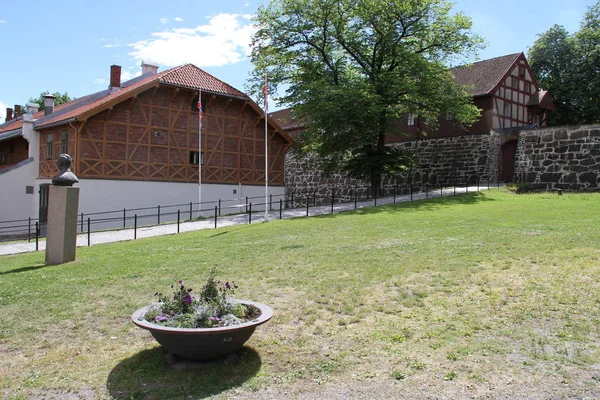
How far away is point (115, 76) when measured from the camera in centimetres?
3059

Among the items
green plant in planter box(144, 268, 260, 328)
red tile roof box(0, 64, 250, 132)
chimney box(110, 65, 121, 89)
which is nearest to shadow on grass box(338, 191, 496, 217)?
red tile roof box(0, 64, 250, 132)

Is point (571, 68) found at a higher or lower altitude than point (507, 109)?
higher

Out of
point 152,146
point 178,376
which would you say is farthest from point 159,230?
point 178,376

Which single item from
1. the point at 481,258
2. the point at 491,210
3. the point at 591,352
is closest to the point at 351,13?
the point at 491,210

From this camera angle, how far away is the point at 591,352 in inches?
200

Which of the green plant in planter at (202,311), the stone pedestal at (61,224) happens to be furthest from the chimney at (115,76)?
the green plant in planter at (202,311)

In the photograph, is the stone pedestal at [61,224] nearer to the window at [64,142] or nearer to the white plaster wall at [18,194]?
the window at [64,142]

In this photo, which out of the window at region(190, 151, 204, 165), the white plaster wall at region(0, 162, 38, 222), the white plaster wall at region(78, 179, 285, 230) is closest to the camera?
the white plaster wall at region(78, 179, 285, 230)

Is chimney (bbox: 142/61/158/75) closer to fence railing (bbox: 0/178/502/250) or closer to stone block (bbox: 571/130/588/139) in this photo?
A: fence railing (bbox: 0/178/502/250)

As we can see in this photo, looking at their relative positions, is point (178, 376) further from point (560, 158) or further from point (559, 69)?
point (559, 69)

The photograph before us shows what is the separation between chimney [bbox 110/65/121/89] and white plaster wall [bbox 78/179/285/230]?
28.5ft

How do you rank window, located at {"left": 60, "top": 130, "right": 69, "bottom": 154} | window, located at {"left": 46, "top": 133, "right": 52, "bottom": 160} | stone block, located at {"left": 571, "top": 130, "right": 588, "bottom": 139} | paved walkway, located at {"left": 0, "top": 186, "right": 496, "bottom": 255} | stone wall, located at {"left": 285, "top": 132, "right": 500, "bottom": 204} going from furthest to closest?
stone wall, located at {"left": 285, "top": 132, "right": 500, "bottom": 204}, window, located at {"left": 46, "top": 133, "right": 52, "bottom": 160}, stone block, located at {"left": 571, "top": 130, "right": 588, "bottom": 139}, window, located at {"left": 60, "top": 130, "right": 69, "bottom": 154}, paved walkway, located at {"left": 0, "top": 186, "right": 496, "bottom": 255}

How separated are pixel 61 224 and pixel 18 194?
17.2 metres

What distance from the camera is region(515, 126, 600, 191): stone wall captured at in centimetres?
2477
